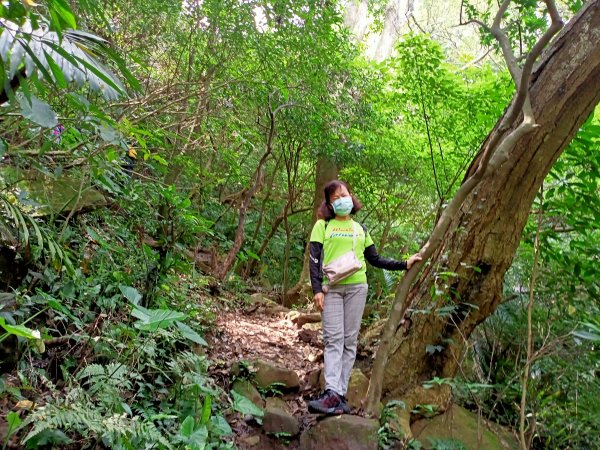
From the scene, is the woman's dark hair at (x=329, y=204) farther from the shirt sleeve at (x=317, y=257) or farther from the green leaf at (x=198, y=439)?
the green leaf at (x=198, y=439)

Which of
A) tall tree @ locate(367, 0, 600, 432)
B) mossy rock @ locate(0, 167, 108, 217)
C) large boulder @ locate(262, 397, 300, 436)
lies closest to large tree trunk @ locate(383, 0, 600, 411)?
tall tree @ locate(367, 0, 600, 432)

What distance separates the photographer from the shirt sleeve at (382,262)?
10.9 ft

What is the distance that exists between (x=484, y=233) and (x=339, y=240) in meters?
1.06

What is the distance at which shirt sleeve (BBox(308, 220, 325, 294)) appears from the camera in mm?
3470

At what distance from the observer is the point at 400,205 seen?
9094mm

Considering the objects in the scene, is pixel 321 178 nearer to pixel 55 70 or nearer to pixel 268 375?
pixel 268 375

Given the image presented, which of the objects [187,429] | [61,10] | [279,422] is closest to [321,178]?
[279,422]

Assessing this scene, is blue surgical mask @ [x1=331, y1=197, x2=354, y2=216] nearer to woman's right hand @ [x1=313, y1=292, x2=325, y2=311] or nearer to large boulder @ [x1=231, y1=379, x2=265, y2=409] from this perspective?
woman's right hand @ [x1=313, y1=292, x2=325, y2=311]

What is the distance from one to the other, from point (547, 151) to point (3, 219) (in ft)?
11.4

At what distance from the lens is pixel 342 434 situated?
293 centimetres

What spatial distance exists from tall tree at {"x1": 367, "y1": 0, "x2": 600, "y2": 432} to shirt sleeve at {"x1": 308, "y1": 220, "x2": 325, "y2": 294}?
0.71 metres

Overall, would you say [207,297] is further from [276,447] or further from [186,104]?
[276,447]

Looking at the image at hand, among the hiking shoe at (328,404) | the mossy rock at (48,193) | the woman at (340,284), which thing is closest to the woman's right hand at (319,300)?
the woman at (340,284)

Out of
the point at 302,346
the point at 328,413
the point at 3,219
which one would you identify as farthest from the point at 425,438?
the point at 3,219
